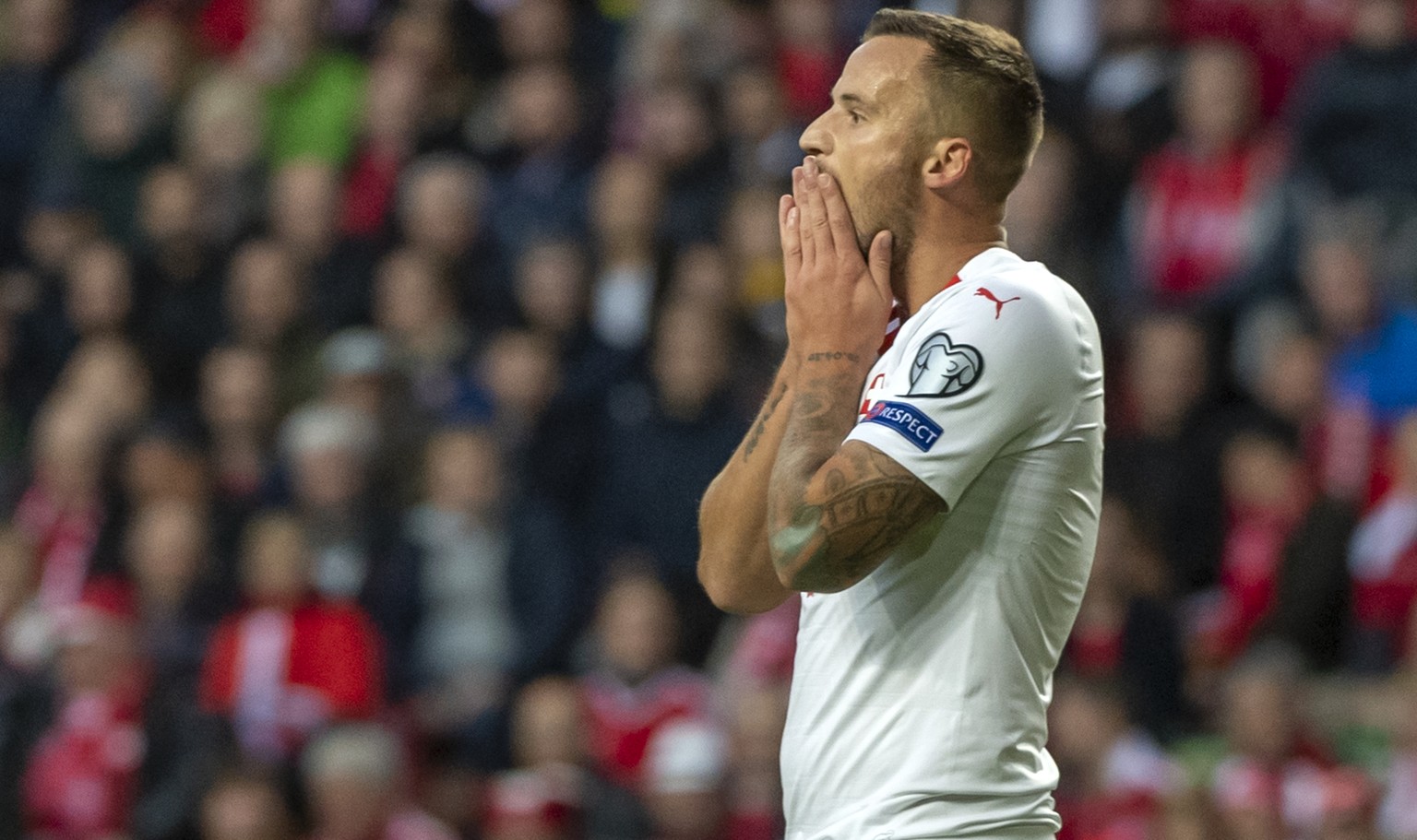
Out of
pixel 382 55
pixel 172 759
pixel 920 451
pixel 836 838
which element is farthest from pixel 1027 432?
pixel 382 55

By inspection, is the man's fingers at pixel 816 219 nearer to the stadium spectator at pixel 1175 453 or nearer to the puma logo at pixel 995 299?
the puma logo at pixel 995 299

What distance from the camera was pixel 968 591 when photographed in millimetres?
2729

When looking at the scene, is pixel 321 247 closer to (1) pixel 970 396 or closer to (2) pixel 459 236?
(2) pixel 459 236

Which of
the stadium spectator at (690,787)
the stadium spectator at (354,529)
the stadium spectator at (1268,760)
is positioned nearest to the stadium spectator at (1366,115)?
the stadium spectator at (1268,760)

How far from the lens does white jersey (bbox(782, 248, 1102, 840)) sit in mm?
2676

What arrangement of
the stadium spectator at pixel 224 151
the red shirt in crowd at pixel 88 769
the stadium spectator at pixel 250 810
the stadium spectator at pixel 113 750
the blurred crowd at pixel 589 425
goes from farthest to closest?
the stadium spectator at pixel 224 151 < the red shirt in crowd at pixel 88 769 < the stadium spectator at pixel 113 750 < the stadium spectator at pixel 250 810 < the blurred crowd at pixel 589 425

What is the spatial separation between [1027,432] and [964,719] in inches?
15.9

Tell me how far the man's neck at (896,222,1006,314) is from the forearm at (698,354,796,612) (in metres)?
0.22

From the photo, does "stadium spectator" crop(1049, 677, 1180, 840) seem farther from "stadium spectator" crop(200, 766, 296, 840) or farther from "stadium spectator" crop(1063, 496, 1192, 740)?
"stadium spectator" crop(200, 766, 296, 840)

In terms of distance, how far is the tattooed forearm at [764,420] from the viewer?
300 centimetres

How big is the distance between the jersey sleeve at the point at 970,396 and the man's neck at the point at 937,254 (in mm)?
180

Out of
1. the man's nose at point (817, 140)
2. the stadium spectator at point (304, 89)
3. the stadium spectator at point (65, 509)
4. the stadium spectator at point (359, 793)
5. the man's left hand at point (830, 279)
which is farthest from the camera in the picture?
the stadium spectator at point (304, 89)

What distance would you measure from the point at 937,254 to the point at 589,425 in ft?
17.9

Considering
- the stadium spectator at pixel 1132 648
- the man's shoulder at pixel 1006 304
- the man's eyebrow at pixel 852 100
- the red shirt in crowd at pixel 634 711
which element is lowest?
the red shirt in crowd at pixel 634 711
